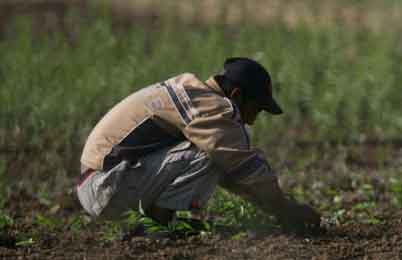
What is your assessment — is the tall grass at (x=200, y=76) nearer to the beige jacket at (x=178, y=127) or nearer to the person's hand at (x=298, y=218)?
the beige jacket at (x=178, y=127)

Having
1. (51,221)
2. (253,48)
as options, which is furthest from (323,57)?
(51,221)

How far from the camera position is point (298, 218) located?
14.4 feet

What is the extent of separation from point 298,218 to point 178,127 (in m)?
0.69

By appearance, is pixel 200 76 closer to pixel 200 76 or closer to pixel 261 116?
pixel 200 76

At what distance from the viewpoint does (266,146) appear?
6777 mm

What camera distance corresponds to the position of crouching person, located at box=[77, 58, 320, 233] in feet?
14.0

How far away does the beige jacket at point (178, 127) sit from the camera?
4.20m

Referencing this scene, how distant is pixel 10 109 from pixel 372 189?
249cm

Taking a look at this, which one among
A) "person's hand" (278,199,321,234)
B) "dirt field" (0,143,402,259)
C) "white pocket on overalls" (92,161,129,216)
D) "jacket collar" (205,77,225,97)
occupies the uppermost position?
"jacket collar" (205,77,225,97)

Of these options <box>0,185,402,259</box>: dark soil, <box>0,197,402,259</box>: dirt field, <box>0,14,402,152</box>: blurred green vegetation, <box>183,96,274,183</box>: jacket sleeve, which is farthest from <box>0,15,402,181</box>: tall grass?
<box>183,96,274,183</box>: jacket sleeve

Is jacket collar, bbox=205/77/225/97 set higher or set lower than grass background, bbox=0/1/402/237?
higher

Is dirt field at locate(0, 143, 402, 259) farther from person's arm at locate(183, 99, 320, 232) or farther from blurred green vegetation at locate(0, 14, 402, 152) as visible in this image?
blurred green vegetation at locate(0, 14, 402, 152)

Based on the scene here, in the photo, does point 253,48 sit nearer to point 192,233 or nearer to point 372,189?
point 372,189

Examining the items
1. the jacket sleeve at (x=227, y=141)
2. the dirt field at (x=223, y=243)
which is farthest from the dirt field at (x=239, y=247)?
the jacket sleeve at (x=227, y=141)
